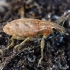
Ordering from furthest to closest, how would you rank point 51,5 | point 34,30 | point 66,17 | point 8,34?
point 51,5 < point 66,17 < point 8,34 < point 34,30

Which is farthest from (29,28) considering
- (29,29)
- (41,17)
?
(41,17)

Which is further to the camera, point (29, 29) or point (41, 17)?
point (41, 17)

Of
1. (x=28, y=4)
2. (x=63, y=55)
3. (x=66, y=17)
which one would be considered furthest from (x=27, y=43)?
(x=28, y=4)

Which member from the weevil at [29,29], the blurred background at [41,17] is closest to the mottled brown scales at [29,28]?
the weevil at [29,29]

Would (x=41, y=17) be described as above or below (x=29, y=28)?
below

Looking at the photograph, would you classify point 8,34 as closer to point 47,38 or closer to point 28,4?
point 47,38

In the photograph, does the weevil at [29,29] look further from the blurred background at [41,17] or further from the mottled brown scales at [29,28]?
the blurred background at [41,17]

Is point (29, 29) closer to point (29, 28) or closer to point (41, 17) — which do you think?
point (29, 28)

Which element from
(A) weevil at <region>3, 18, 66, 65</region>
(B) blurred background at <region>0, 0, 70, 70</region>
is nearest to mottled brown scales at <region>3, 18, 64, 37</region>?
(A) weevil at <region>3, 18, 66, 65</region>

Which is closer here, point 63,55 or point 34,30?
point 34,30

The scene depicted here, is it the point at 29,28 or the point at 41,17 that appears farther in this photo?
the point at 41,17

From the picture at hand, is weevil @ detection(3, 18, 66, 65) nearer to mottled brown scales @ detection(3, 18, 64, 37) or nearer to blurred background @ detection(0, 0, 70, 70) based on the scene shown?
mottled brown scales @ detection(3, 18, 64, 37)
